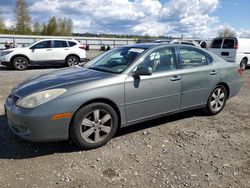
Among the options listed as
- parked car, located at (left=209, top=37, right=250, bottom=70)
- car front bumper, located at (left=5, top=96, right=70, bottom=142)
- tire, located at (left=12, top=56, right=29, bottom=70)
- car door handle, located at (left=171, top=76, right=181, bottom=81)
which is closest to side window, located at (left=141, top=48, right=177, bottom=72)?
car door handle, located at (left=171, top=76, right=181, bottom=81)

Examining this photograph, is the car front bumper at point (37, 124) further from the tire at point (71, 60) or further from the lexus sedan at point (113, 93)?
the tire at point (71, 60)

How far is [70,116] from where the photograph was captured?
3432mm

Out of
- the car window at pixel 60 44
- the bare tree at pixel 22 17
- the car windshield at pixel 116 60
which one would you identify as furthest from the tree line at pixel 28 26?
the car windshield at pixel 116 60

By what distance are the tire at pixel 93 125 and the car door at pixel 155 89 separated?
334mm

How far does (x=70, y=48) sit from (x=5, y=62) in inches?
131

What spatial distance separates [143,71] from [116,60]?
29.2 inches

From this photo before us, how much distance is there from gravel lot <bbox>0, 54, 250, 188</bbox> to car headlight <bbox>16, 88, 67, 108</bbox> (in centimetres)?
76

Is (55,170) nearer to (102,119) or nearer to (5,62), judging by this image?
(102,119)

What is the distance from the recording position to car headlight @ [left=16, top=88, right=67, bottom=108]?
3.33m

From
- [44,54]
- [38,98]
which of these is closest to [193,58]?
[38,98]

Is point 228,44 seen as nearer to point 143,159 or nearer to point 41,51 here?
point 41,51

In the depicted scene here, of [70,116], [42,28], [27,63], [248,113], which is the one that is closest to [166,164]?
[70,116]

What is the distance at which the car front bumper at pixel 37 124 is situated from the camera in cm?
327

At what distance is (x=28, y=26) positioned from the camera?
61.6 meters
